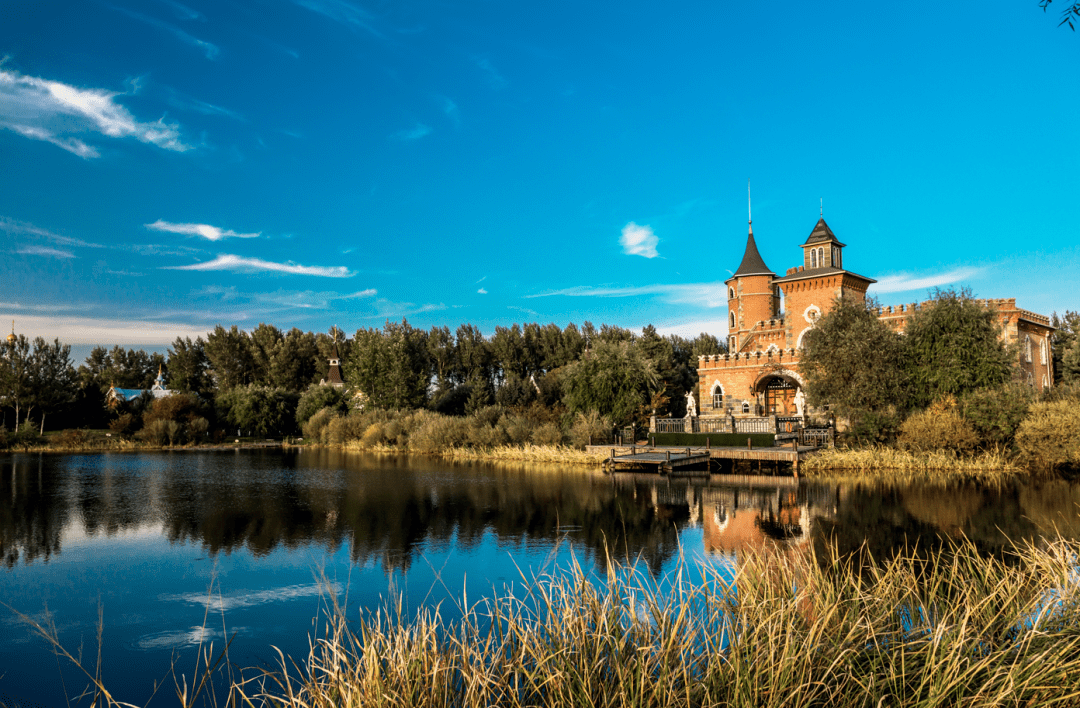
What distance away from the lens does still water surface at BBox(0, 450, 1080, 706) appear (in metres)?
7.96

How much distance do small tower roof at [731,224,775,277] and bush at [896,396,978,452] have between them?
2069 centimetres

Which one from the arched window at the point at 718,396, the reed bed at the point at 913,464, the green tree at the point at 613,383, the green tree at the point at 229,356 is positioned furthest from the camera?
the green tree at the point at 229,356

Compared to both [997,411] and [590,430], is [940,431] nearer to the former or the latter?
[997,411]

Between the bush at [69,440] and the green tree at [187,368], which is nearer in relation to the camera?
the bush at [69,440]

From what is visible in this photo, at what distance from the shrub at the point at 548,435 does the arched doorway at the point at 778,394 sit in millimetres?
11942

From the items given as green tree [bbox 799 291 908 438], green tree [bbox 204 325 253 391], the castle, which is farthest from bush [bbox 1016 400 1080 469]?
green tree [bbox 204 325 253 391]

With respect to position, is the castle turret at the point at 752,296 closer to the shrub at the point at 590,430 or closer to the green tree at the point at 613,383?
the green tree at the point at 613,383

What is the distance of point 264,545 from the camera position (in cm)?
1287

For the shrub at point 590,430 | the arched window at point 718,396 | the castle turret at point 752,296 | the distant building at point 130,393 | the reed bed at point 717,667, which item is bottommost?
the reed bed at point 717,667

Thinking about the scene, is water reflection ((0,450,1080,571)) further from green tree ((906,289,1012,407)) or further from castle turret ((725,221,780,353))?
castle turret ((725,221,780,353))

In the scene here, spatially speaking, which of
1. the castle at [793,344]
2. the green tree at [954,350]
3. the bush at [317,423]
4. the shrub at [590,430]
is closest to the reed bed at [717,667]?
the green tree at [954,350]

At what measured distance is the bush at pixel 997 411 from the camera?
21719 millimetres

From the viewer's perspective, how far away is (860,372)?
24.0 meters

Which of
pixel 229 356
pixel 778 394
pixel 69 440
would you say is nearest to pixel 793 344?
pixel 778 394
